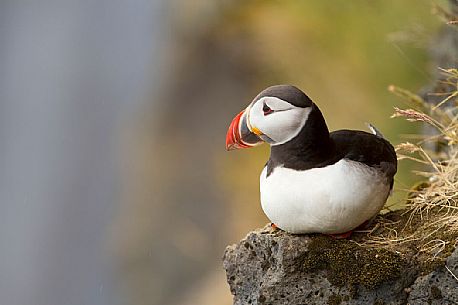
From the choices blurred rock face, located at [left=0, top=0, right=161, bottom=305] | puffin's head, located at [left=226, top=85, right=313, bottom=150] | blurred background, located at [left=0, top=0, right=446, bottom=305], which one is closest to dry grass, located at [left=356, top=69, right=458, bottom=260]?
puffin's head, located at [left=226, top=85, right=313, bottom=150]

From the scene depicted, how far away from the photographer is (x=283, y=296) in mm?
757

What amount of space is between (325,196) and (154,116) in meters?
1.88

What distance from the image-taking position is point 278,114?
75 centimetres

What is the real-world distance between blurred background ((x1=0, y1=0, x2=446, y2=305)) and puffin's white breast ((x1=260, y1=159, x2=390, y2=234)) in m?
0.52

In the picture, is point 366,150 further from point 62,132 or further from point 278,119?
point 62,132

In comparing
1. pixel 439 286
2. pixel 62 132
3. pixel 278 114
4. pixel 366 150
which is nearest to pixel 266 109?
pixel 278 114

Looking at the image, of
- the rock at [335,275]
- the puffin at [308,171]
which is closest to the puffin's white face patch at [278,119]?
the puffin at [308,171]

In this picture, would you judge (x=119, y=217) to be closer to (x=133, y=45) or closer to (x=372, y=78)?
(x=133, y=45)

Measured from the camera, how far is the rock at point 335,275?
28.5 inches

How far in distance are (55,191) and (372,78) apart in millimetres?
1669

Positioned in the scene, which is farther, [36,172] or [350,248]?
[36,172]

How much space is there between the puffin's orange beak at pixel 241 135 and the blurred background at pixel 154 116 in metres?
0.53

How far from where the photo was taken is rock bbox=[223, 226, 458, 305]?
723 millimetres

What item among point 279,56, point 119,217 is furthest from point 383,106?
point 119,217
